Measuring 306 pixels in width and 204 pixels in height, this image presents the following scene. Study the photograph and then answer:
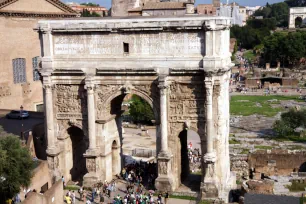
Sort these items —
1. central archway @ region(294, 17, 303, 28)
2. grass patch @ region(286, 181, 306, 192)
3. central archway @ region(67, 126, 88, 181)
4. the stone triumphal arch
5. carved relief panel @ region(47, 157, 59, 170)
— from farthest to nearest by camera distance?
central archway @ region(294, 17, 303, 28) → the stone triumphal arch → grass patch @ region(286, 181, 306, 192) → central archway @ region(67, 126, 88, 181) → carved relief panel @ region(47, 157, 59, 170)

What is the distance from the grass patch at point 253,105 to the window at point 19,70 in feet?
73.0

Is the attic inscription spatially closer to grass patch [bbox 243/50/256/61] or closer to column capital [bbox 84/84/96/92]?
column capital [bbox 84/84/96/92]

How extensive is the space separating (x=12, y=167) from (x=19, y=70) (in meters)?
23.1

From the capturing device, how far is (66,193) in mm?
23594

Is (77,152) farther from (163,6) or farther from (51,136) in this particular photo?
(163,6)

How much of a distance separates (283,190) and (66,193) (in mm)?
11252

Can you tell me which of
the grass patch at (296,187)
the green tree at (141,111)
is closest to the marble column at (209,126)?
the grass patch at (296,187)

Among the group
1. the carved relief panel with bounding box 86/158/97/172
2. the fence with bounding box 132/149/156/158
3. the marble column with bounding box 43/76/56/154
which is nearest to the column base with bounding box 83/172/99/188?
the carved relief panel with bounding box 86/158/97/172

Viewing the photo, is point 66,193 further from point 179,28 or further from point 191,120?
point 179,28

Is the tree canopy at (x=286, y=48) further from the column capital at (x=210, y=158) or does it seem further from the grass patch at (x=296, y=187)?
the column capital at (x=210, y=158)

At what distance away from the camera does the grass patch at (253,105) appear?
5291 cm

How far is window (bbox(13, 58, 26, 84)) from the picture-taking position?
41000 millimetres

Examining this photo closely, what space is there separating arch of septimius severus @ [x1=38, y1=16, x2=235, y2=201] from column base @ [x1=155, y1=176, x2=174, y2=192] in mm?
46

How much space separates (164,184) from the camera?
75.8 ft
